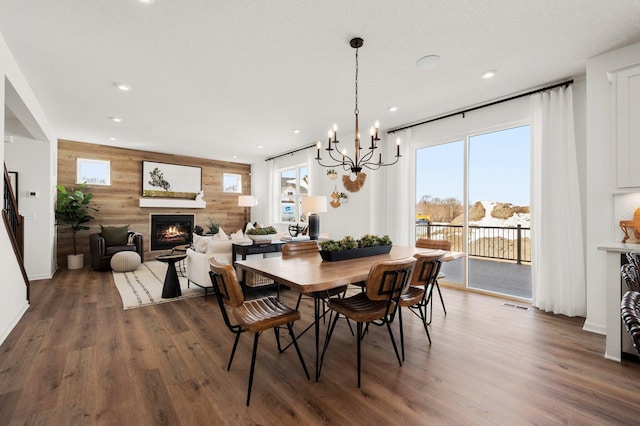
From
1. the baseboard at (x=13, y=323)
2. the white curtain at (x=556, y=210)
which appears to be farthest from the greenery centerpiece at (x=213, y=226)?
the white curtain at (x=556, y=210)

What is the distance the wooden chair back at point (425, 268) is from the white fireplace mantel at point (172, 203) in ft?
Answer: 22.0

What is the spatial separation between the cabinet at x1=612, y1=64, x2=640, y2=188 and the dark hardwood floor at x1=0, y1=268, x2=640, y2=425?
153 centimetres

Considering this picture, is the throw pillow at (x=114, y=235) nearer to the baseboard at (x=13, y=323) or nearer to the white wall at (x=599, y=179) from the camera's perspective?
the baseboard at (x=13, y=323)

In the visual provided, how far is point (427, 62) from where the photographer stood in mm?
2871

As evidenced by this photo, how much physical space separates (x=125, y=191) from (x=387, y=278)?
7.05 m

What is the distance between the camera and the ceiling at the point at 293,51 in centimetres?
217

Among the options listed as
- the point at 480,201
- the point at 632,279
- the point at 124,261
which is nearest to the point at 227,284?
the point at 632,279

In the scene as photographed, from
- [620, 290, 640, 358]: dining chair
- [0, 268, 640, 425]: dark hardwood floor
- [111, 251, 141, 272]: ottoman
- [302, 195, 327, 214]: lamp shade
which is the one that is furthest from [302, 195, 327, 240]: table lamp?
[620, 290, 640, 358]: dining chair

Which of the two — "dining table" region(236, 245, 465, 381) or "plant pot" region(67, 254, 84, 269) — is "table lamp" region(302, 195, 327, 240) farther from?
"plant pot" region(67, 254, 84, 269)

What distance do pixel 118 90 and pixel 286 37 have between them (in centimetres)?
248

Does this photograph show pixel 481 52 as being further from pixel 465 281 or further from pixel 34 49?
pixel 34 49

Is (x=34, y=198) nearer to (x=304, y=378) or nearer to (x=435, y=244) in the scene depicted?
(x=304, y=378)

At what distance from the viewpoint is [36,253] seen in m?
4.83

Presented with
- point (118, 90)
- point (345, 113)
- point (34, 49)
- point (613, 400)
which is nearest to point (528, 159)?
point (345, 113)
